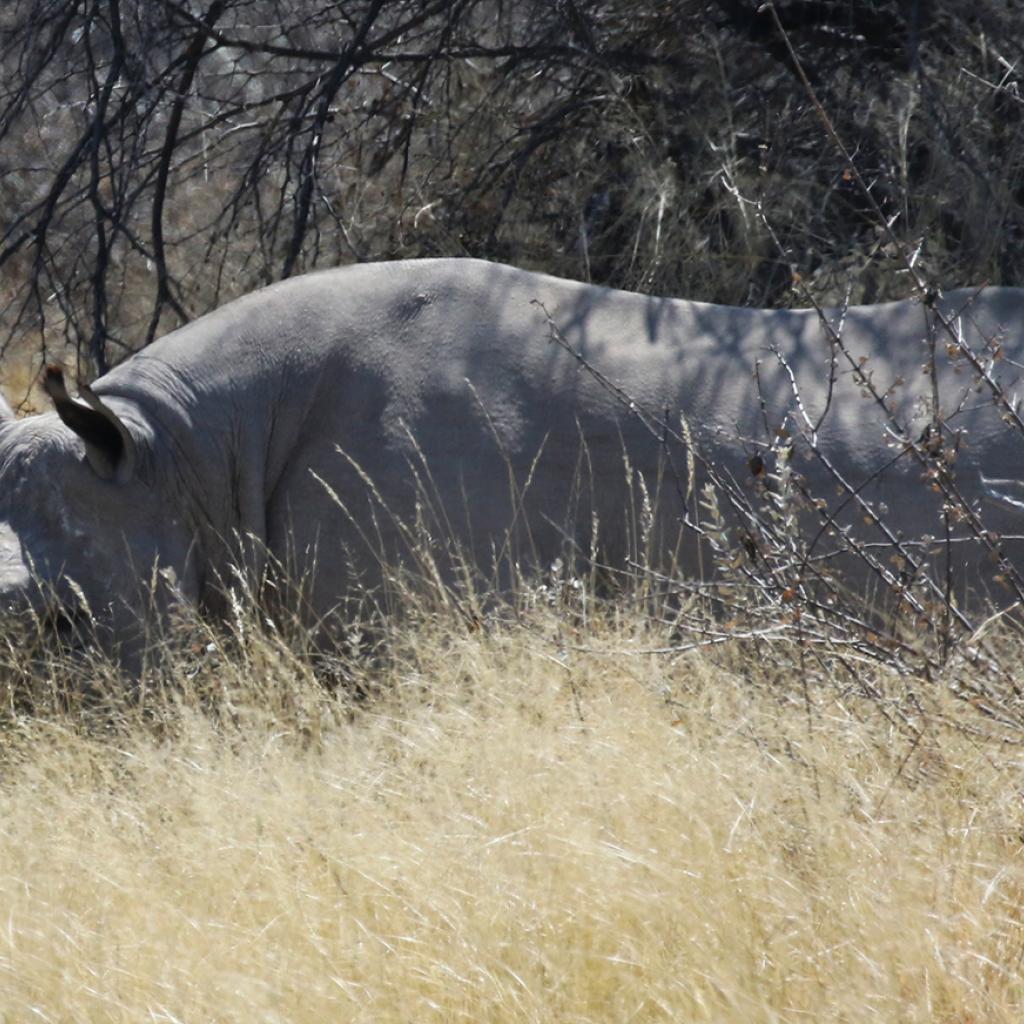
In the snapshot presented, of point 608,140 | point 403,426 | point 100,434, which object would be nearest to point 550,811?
point 403,426

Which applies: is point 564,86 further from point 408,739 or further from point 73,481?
point 408,739

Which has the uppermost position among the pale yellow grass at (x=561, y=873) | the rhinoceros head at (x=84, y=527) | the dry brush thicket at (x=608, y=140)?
the dry brush thicket at (x=608, y=140)

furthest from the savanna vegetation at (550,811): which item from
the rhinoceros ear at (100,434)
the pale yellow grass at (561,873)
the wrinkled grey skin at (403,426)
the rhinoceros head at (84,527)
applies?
the rhinoceros ear at (100,434)

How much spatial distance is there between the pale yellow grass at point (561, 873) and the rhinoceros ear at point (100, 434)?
134 cm

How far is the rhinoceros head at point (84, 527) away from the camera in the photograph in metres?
4.97

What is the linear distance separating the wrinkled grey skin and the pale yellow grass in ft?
4.11

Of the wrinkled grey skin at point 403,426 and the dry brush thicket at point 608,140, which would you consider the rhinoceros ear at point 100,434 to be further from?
the dry brush thicket at point 608,140

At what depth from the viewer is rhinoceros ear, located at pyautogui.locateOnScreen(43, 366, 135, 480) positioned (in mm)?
4977

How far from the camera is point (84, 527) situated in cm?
509

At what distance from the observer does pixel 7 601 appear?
15.9ft

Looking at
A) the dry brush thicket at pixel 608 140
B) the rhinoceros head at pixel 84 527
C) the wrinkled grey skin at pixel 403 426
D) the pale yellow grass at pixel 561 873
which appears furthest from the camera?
the dry brush thicket at pixel 608 140

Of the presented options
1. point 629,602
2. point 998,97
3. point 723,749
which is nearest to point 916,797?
point 723,749

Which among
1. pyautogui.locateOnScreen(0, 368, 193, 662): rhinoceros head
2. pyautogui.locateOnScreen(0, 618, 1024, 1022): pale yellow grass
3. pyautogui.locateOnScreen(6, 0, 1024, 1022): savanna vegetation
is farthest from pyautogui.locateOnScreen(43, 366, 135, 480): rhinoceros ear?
pyautogui.locateOnScreen(0, 618, 1024, 1022): pale yellow grass

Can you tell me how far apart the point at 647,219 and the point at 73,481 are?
340 cm
